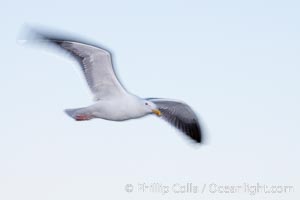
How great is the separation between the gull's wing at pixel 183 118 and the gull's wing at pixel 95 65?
144 centimetres

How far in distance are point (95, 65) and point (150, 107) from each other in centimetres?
115

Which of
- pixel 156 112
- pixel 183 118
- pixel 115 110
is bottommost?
pixel 115 110

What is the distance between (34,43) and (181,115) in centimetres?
316

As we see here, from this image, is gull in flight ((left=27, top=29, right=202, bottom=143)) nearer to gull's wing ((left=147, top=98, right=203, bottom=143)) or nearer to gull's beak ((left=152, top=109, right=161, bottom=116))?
gull's beak ((left=152, top=109, right=161, bottom=116))

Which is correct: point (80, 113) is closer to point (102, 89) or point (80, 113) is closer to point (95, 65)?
point (102, 89)

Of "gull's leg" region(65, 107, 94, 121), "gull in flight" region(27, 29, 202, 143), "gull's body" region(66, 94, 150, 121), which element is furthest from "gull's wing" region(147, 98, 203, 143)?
"gull's leg" region(65, 107, 94, 121)

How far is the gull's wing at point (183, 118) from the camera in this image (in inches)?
512

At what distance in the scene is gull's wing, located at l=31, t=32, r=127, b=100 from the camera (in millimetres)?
11625

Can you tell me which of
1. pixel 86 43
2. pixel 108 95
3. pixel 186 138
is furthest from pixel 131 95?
pixel 186 138

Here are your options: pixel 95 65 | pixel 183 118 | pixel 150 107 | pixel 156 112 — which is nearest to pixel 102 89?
pixel 95 65

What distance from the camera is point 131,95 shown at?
11672 millimetres

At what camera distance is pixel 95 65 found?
464 inches

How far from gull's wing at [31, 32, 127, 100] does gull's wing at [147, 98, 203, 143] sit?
1439mm

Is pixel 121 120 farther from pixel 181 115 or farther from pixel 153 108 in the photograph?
pixel 181 115
